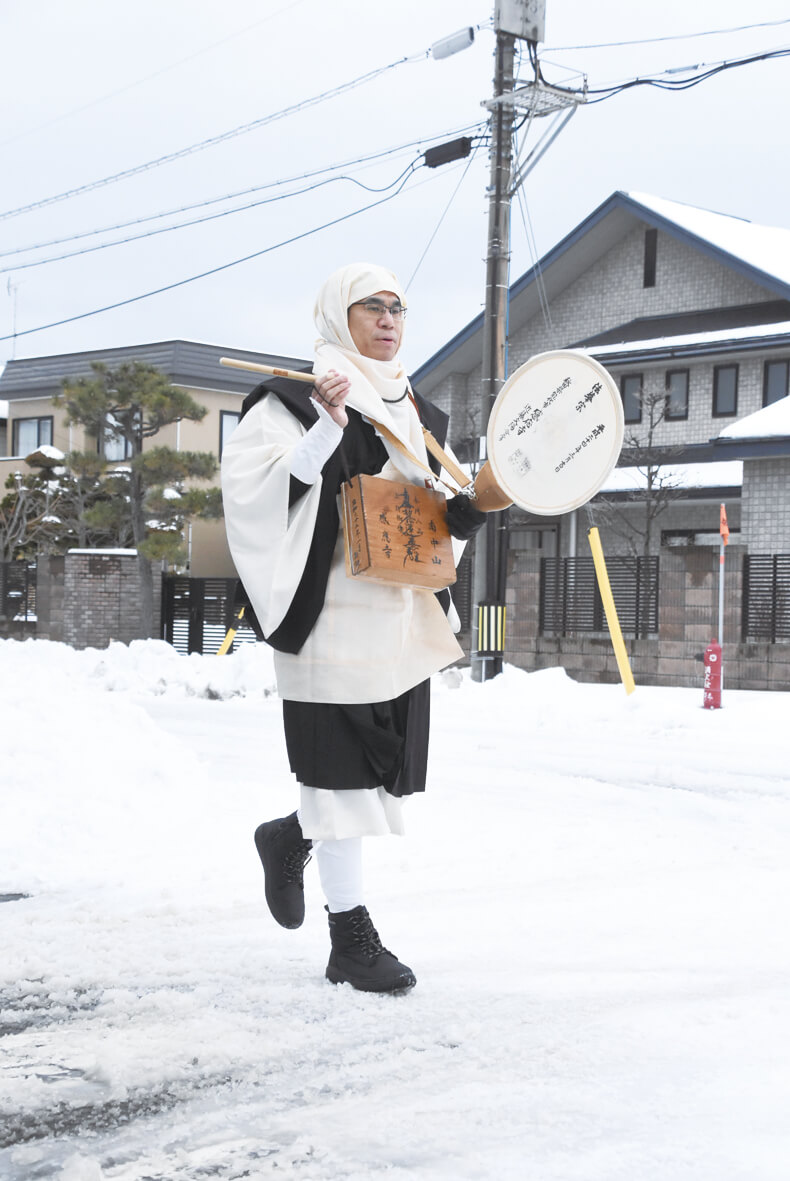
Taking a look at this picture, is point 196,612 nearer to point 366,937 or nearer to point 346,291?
point 346,291

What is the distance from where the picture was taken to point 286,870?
3568mm

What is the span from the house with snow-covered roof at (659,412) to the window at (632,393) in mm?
31

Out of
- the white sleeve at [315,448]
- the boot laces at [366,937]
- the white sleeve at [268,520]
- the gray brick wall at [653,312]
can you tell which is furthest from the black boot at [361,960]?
the gray brick wall at [653,312]

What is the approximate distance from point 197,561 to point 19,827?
25394 millimetres

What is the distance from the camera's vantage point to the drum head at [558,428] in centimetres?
358

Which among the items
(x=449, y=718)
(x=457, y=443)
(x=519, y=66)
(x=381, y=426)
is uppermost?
→ (x=519, y=66)

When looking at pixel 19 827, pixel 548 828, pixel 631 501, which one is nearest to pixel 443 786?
pixel 548 828

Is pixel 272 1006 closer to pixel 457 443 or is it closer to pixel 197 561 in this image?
pixel 457 443

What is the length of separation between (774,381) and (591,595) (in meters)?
8.76

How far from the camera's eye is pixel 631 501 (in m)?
22.2

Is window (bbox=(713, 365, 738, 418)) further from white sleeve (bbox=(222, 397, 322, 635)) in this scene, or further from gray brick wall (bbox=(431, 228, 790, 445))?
white sleeve (bbox=(222, 397, 322, 635))

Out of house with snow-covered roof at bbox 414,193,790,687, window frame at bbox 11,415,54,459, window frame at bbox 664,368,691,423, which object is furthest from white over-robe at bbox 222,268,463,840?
window frame at bbox 11,415,54,459

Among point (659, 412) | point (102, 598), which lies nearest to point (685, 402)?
point (659, 412)

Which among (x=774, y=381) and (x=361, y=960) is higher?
(x=774, y=381)
